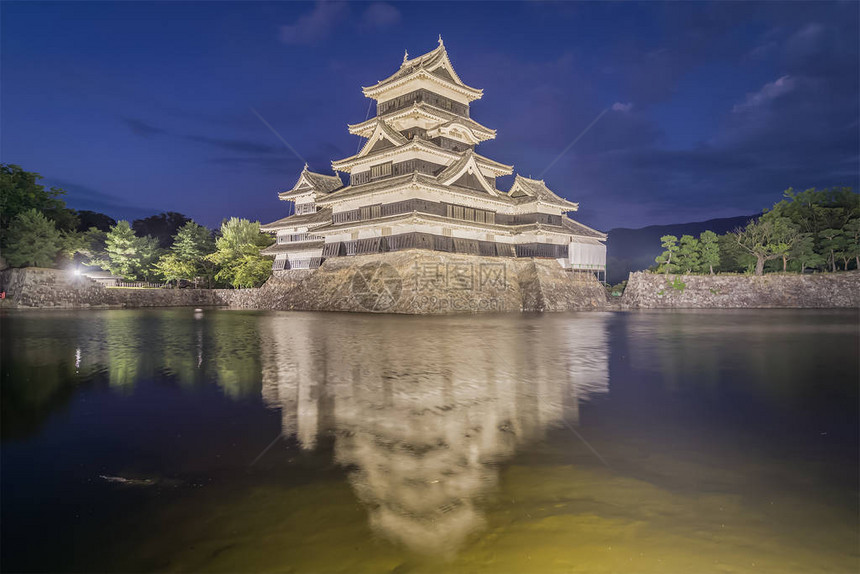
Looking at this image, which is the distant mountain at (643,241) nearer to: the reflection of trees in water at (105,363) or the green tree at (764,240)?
the green tree at (764,240)

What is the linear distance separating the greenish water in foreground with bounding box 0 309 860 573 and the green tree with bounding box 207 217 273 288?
3871cm

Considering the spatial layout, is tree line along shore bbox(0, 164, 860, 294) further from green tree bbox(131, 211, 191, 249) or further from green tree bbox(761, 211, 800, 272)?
green tree bbox(131, 211, 191, 249)

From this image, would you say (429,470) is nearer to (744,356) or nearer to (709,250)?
(744,356)

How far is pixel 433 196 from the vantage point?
34.1 metres

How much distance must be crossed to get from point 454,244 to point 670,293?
2461 cm

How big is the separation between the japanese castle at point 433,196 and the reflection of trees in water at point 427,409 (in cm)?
2020

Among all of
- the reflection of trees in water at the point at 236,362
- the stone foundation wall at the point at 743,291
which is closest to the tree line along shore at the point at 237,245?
the stone foundation wall at the point at 743,291

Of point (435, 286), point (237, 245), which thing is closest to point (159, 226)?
point (237, 245)

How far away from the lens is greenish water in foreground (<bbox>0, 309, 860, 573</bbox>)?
324 cm

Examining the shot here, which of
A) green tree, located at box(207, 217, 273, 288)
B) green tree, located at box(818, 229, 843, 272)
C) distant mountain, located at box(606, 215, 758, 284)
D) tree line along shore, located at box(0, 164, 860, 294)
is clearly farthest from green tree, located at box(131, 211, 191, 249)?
distant mountain, located at box(606, 215, 758, 284)

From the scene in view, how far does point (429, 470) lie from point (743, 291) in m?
49.1

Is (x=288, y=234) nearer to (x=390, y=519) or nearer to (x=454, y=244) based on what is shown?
(x=454, y=244)

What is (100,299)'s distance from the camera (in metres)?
41.3

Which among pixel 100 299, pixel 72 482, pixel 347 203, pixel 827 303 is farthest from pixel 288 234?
pixel 827 303
